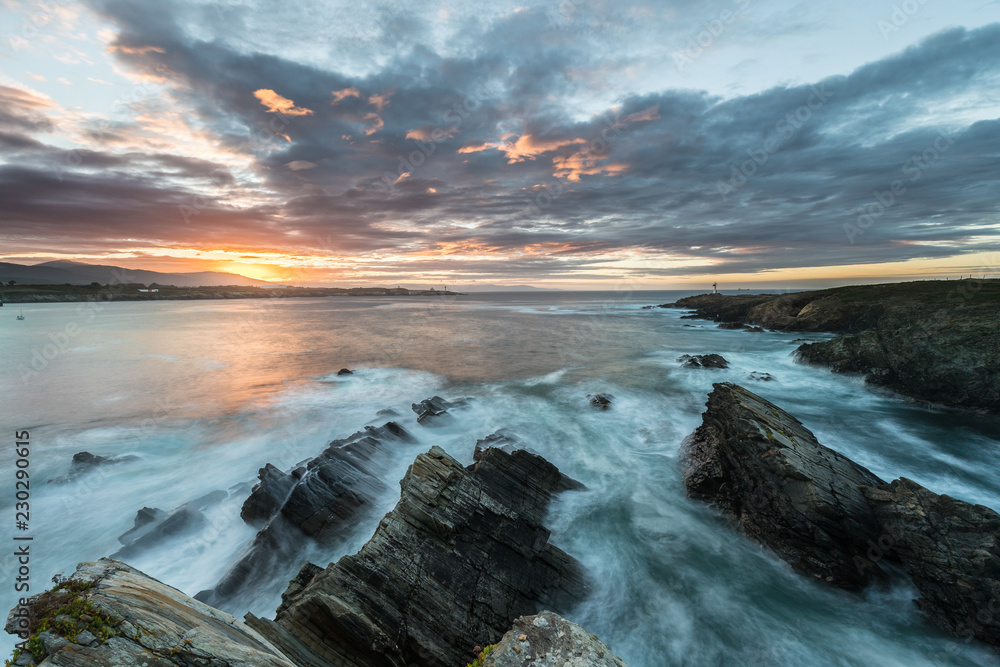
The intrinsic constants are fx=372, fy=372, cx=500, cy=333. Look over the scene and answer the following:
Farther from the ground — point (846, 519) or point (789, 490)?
point (789, 490)

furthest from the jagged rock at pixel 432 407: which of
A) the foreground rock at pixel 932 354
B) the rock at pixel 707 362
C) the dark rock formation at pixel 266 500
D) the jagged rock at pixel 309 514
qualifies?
the foreground rock at pixel 932 354

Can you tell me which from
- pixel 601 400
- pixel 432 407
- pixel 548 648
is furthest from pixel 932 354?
pixel 548 648

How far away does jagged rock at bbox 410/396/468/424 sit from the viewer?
2061 cm

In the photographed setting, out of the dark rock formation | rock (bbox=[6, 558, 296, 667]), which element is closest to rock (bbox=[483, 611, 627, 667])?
rock (bbox=[6, 558, 296, 667])

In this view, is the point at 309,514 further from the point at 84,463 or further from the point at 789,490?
the point at 789,490

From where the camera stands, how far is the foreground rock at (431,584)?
6.97m

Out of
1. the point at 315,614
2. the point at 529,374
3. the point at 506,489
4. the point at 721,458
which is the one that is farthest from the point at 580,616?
the point at 529,374

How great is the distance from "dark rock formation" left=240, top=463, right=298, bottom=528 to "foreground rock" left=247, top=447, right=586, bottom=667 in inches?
189

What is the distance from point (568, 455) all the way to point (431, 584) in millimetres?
10624

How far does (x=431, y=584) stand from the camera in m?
8.05

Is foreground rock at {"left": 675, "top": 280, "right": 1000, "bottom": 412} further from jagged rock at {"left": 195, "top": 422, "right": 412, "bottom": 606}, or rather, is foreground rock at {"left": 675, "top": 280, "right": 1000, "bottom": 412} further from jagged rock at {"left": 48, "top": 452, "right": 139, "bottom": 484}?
jagged rock at {"left": 48, "top": 452, "right": 139, "bottom": 484}

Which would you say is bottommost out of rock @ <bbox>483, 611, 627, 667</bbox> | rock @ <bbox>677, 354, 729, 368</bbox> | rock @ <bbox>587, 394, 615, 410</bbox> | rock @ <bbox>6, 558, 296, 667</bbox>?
rock @ <bbox>587, 394, 615, 410</bbox>

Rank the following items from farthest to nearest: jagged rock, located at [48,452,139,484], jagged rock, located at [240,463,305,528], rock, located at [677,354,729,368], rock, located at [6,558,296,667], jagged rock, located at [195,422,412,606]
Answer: rock, located at [677,354,729,368] → jagged rock, located at [48,452,139,484] → jagged rock, located at [240,463,305,528] → jagged rock, located at [195,422,412,606] → rock, located at [6,558,296,667]

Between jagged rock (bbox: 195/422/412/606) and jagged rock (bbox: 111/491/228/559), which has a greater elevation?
jagged rock (bbox: 195/422/412/606)
